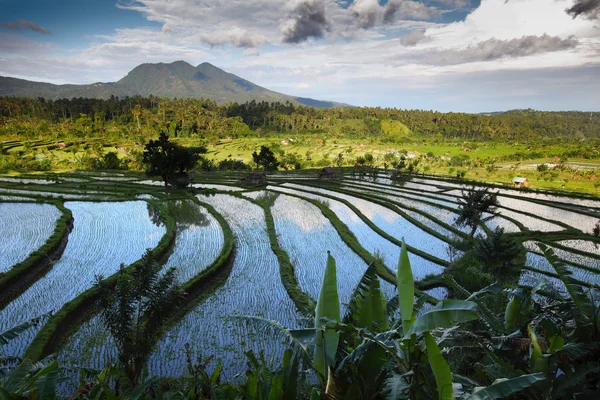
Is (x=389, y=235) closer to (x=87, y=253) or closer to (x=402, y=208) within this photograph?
(x=402, y=208)

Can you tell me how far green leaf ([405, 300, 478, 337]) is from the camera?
3.30m

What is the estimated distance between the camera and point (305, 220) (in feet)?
71.6

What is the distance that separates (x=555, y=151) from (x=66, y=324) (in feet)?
234

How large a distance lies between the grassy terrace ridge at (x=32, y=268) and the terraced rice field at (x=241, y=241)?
0.28 metres

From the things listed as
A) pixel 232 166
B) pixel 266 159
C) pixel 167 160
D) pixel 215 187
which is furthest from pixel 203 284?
pixel 232 166

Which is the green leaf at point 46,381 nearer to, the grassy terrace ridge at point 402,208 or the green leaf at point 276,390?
the green leaf at point 276,390

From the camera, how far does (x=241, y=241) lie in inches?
694

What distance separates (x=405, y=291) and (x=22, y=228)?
20997 mm

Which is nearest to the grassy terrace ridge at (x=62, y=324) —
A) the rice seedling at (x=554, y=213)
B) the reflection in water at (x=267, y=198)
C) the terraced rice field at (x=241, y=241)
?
the terraced rice field at (x=241, y=241)

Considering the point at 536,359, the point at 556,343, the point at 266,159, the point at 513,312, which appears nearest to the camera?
the point at 556,343

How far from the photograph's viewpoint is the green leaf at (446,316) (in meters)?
3.30

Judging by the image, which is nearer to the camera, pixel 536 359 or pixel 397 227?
pixel 536 359

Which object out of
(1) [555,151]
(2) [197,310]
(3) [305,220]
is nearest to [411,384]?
(2) [197,310]

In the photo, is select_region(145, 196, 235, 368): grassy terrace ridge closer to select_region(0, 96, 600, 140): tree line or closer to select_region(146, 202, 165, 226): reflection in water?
select_region(146, 202, 165, 226): reflection in water
